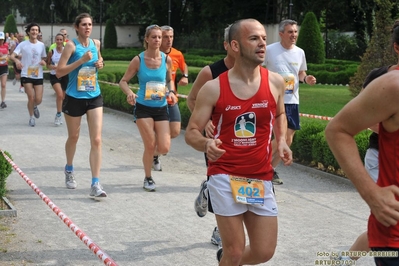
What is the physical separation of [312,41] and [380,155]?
32.6m

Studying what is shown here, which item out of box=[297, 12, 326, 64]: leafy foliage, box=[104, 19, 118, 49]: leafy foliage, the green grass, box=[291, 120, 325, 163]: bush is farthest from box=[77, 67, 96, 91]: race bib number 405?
box=[104, 19, 118, 49]: leafy foliage

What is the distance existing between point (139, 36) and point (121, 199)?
193 feet

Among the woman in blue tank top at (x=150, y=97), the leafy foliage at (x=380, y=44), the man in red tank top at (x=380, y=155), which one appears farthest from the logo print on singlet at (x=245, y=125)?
the leafy foliage at (x=380, y=44)

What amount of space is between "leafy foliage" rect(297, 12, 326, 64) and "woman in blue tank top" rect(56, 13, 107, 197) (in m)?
26.9

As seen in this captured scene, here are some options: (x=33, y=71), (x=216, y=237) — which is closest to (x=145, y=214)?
(x=216, y=237)

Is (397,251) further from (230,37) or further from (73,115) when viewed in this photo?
(73,115)

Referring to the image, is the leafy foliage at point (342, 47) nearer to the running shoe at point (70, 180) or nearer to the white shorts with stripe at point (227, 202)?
the running shoe at point (70, 180)

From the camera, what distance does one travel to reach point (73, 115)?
916 cm

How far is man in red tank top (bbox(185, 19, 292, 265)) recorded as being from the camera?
4.92 m

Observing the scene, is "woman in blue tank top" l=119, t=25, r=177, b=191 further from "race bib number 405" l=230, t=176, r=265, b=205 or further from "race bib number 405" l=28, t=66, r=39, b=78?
"race bib number 405" l=28, t=66, r=39, b=78

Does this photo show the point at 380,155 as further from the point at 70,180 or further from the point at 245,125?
the point at 70,180

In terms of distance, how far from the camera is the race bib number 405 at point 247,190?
491 cm

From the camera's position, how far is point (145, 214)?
8.25 m

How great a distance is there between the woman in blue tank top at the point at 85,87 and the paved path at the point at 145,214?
0.54 metres
